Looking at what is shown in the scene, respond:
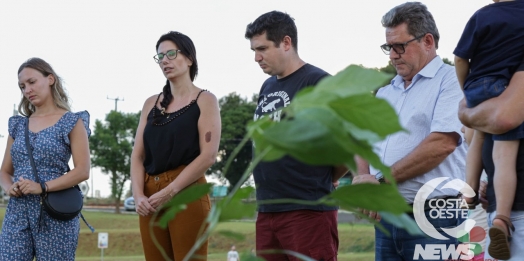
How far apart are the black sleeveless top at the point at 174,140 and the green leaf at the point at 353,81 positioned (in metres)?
3.83

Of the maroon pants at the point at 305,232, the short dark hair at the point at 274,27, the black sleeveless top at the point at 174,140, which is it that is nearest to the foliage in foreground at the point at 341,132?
the maroon pants at the point at 305,232

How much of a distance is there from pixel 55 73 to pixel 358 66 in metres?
4.68

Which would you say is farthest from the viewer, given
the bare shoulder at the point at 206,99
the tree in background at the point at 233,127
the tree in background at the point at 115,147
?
the tree in background at the point at 233,127

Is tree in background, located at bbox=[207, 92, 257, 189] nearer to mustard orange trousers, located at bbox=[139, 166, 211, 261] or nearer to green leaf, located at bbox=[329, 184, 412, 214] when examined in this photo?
mustard orange trousers, located at bbox=[139, 166, 211, 261]

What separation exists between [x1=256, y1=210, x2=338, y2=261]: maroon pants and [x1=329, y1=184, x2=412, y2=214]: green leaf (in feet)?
10.9

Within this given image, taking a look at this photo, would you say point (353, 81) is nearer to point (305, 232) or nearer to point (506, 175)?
point (506, 175)

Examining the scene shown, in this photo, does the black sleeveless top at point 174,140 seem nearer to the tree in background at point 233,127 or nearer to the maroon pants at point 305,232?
the maroon pants at point 305,232

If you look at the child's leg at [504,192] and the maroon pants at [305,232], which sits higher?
the child's leg at [504,192]

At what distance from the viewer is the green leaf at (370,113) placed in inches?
21.1

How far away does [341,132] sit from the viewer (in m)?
0.51

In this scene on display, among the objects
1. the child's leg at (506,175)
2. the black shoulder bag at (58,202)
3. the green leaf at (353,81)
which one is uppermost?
the green leaf at (353,81)

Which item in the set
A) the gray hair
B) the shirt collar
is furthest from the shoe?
the gray hair

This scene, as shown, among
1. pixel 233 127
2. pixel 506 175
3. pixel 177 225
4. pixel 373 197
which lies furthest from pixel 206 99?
pixel 233 127

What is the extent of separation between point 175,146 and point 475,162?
2063mm
